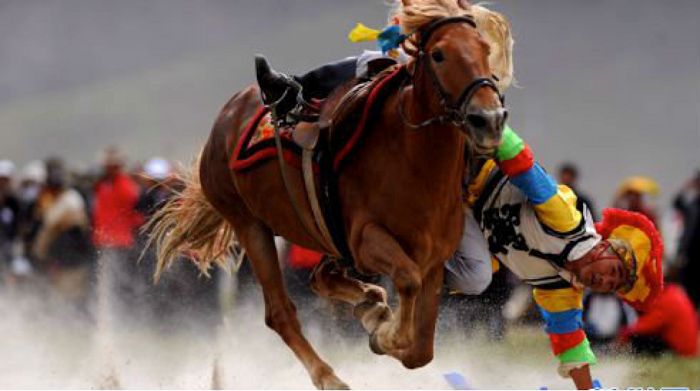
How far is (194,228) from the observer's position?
27.0 ft

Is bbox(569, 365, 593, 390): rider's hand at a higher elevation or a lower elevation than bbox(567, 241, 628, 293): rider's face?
lower

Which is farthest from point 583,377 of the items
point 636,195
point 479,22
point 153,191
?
point 153,191

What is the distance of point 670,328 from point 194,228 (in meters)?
3.01

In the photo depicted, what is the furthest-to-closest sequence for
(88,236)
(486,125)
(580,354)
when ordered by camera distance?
(88,236) → (580,354) → (486,125)

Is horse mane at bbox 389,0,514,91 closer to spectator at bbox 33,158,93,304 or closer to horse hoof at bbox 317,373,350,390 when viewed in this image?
horse hoof at bbox 317,373,350,390

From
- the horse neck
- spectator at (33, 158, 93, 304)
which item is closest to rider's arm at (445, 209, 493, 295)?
the horse neck

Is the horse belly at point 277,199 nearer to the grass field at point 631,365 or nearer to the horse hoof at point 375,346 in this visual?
the horse hoof at point 375,346

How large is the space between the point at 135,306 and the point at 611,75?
13.4 feet

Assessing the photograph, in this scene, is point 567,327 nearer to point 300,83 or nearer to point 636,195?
point 300,83

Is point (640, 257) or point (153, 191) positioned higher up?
point (640, 257)

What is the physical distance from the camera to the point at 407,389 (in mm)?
8516

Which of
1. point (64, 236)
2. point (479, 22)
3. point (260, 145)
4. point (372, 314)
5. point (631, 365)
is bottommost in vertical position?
point (64, 236)

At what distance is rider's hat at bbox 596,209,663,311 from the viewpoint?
6.76 meters

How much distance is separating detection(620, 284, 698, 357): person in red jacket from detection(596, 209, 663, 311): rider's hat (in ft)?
8.05
